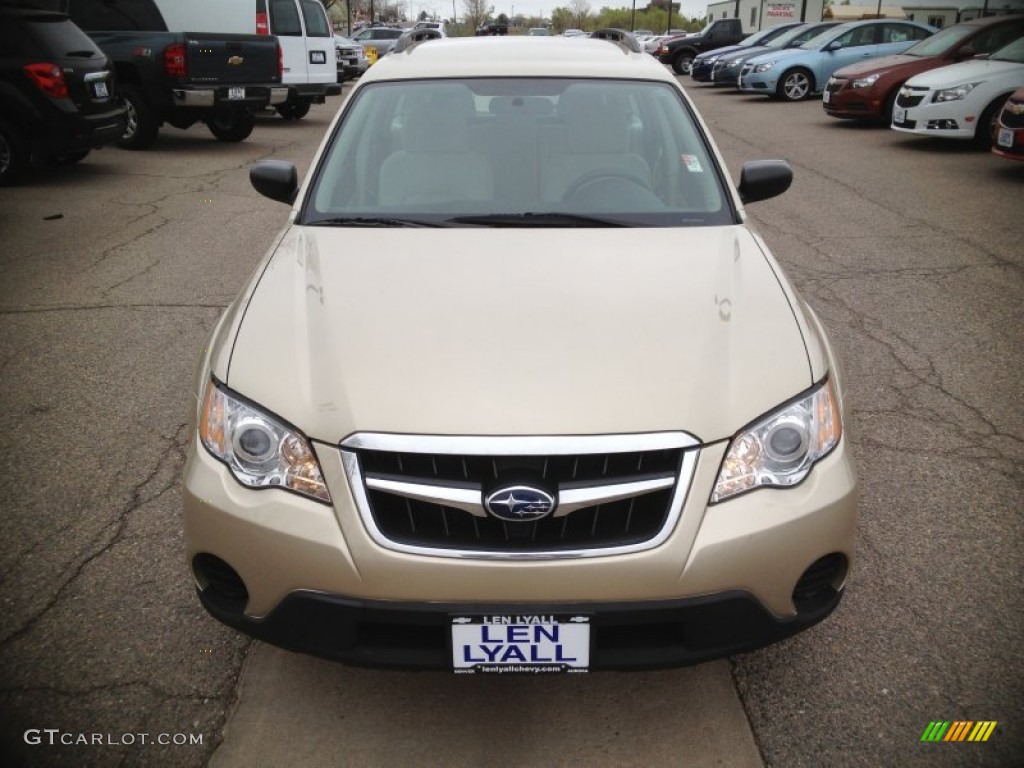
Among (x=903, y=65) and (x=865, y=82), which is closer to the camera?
(x=903, y=65)

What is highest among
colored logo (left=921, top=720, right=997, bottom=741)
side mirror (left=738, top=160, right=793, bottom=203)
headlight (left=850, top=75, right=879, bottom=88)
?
headlight (left=850, top=75, right=879, bottom=88)

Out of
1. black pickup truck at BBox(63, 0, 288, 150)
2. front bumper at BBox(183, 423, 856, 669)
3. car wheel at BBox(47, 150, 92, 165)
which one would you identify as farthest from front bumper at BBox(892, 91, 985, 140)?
front bumper at BBox(183, 423, 856, 669)

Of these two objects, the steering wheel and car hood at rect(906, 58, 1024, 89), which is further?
car hood at rect(906, 58, 1024, 89)

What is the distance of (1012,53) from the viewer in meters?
10.8

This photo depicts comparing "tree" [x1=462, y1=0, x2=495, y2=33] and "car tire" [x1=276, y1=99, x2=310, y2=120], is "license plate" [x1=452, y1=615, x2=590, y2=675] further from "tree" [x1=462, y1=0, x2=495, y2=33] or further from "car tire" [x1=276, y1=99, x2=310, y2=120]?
"tree" [x1=462, y1=0, x2=495, y2=33]

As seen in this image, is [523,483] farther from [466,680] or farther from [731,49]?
[731,49]

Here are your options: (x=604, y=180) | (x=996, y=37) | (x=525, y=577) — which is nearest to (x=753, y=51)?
(x=996, y=37)

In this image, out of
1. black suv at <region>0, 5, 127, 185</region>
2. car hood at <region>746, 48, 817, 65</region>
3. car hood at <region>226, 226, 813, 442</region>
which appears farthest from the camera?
car hood at <region>746, 48, 817, 65</region>

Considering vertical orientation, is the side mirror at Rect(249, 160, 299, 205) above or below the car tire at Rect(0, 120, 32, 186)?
above

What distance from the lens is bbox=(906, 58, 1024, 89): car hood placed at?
10406 mm

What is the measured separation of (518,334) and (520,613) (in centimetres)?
74

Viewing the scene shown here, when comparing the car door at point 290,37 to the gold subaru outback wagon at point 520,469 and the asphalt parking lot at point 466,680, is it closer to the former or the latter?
the asphalt parking lot at point 466,680

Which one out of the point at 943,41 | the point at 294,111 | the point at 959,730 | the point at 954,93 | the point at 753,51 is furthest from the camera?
the point at 753,51

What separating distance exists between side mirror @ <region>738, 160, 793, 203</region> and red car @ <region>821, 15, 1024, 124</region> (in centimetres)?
1100
